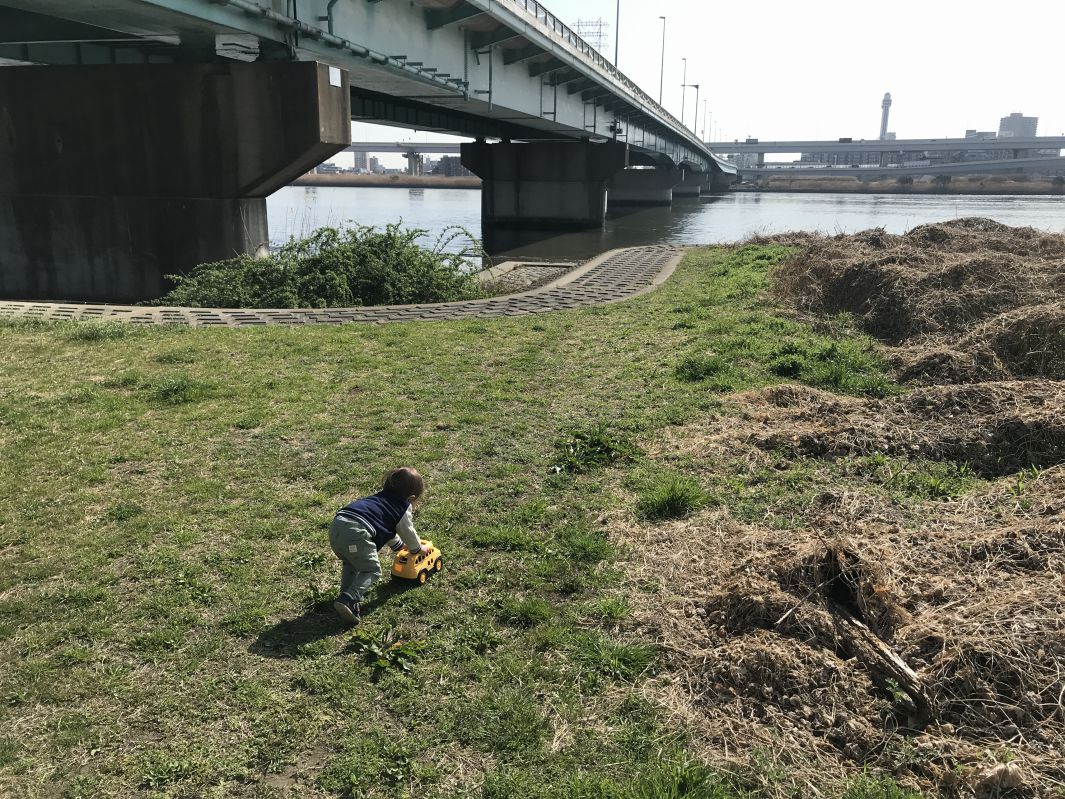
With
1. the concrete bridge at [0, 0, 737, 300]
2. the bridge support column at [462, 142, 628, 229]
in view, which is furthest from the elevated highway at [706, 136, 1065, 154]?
the concrete bridge at [0, 0, 737, 300]

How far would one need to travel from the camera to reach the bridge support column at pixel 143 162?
15586 mm

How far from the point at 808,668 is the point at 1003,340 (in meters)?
6.55

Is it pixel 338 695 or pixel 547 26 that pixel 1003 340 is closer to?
pixel 338 695

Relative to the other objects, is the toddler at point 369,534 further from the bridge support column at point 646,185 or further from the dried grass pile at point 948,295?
the bridge support column at point 646,185

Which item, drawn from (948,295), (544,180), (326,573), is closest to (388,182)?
(544,180)

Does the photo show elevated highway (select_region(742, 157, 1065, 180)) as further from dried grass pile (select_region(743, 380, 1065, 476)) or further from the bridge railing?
dried grass pile (select_region(743, 380, 1065, 476))

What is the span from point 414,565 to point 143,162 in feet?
51.6

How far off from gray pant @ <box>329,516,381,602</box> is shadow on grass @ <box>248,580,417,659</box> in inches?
5.6

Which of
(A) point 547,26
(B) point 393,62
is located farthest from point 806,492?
(A) point 547,26

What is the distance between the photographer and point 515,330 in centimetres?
1084

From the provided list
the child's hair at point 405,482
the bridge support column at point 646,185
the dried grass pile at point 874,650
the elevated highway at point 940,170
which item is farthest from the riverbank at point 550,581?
the elevated highway at point 940,170

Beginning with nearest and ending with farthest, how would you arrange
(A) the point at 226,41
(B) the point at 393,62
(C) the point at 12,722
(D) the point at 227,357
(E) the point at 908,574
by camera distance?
(C) the point at 12,722 → (E) the point at 908,574 → (D) the point at 227,357 → (A) the point at 226,41 → (B) the point at 393,62

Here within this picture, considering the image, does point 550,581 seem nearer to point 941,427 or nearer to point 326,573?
point 326,573

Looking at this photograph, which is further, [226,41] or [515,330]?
[226,41]
